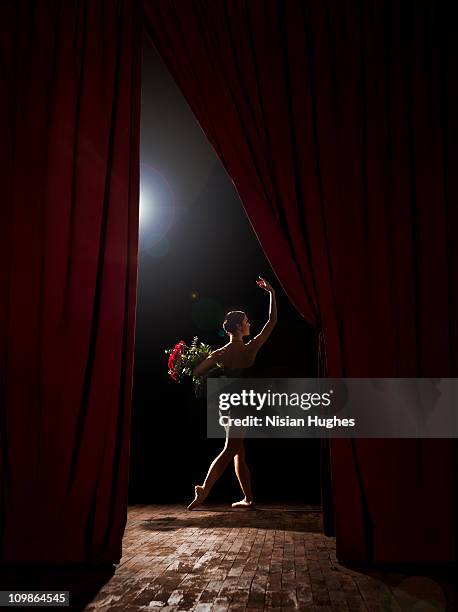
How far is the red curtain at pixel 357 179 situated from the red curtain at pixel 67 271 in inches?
17.3

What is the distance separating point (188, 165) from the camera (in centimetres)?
587

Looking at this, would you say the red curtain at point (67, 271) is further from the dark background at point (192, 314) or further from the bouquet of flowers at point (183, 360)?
the dark background at point (192, 314)

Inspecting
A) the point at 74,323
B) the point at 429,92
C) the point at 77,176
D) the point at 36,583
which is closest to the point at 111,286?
the point at 74,323

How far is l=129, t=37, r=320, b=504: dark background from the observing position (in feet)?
18.2

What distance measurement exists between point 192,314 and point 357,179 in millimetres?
3328

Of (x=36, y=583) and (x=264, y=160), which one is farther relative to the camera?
(x=264, y=160)

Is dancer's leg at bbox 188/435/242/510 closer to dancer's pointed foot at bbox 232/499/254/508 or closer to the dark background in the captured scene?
dancer's pointed foot at bbox 232/499/254/508

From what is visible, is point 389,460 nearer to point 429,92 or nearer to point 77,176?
point 429,92

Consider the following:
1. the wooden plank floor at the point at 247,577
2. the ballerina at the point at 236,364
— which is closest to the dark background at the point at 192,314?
the ballerina at the point at 236,364

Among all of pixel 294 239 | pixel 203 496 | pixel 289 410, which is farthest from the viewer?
pixel 289 410

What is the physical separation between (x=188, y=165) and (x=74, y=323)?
359cm

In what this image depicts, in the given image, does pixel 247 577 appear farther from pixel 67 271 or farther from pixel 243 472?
pixel 243 472

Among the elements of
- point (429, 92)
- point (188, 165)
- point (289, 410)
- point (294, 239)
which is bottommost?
point (289, 410)

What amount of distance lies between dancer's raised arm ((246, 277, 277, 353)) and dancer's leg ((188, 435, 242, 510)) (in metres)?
0.78
